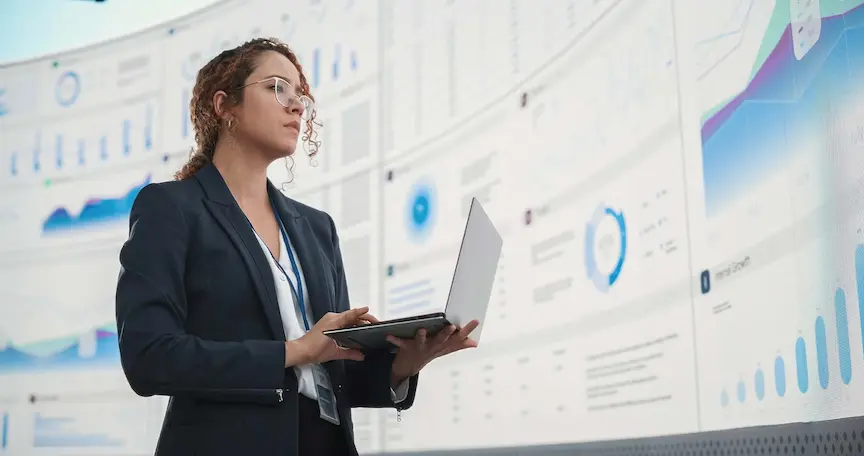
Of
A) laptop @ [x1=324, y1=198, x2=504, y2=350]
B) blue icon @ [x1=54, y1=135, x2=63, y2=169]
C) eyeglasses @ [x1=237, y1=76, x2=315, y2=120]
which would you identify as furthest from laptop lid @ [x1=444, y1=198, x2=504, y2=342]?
blue icon @ [x1=54, y1=135, x2=63, y2=169]

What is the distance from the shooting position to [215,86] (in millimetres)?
1316

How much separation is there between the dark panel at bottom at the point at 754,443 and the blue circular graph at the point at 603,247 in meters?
0.32

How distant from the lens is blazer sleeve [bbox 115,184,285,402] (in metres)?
1.01

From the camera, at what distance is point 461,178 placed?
246 centimetres

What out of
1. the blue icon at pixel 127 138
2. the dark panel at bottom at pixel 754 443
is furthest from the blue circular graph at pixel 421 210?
the blue icon at pixel 127 138

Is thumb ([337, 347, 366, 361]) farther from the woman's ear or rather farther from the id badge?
the woman's ear

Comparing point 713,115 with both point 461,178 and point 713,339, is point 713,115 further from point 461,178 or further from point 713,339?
point 461,178

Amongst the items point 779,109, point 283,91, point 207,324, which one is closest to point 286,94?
point 283,91

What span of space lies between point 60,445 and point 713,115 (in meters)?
2.45

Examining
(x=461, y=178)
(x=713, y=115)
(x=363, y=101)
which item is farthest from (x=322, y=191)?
(x=713, y=115)

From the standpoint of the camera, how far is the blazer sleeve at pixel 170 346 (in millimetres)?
1013

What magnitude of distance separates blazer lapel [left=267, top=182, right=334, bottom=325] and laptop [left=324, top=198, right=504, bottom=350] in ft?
0.29

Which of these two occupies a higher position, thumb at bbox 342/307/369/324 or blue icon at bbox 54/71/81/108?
blue icon at bbox 54/71/81/108

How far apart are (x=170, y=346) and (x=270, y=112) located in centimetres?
38
